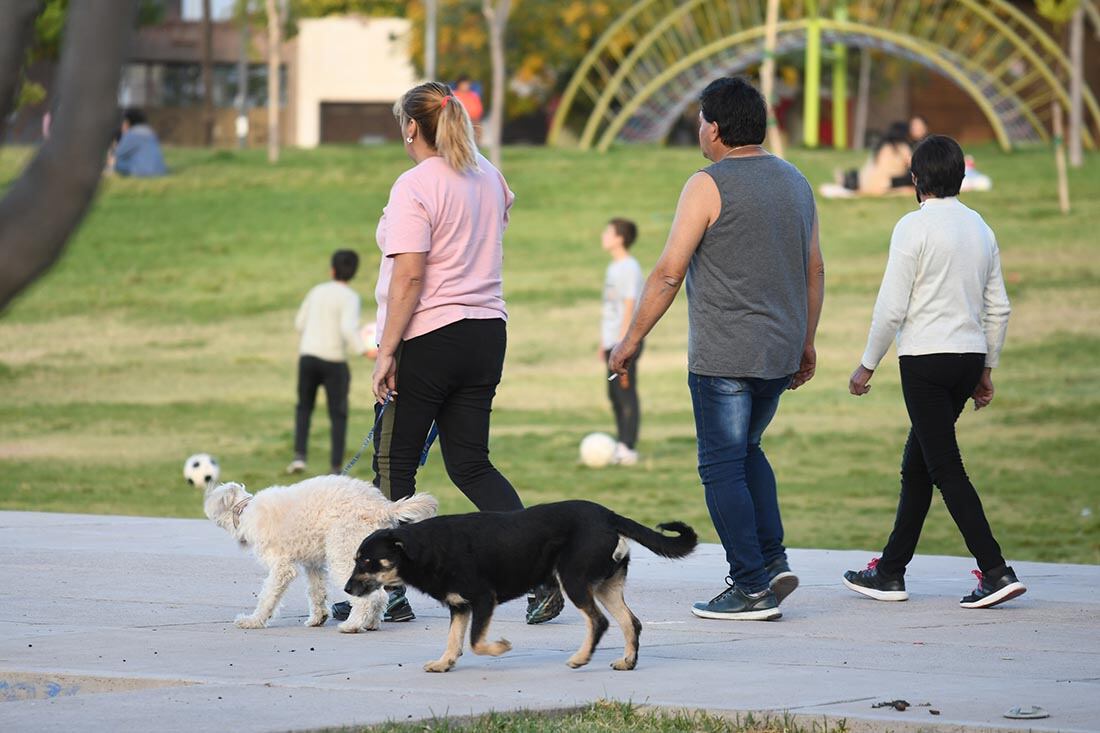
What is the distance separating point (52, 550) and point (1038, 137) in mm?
39526

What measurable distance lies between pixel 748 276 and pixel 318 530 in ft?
6.46

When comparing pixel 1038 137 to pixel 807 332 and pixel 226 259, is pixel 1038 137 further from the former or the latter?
pixel 807 332

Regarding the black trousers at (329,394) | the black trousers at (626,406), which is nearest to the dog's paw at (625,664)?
the black trousers at (329,394)

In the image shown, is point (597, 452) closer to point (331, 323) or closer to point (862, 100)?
point (331, 323)

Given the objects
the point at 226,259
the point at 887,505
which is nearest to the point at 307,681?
the point at 887,505

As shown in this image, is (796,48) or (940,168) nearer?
(940,168)

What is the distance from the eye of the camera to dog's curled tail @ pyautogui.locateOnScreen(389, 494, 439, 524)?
6797 millimetres

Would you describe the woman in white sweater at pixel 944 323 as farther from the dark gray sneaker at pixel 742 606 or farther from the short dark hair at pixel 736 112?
the dark gray sneaker at pixel 742 606

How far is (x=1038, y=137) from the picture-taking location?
4512cm

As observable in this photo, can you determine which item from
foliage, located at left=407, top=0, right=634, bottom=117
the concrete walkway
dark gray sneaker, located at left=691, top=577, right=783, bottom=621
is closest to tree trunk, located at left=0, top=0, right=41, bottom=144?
the concrete walkway

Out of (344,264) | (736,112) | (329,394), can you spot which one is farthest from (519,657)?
(329,394)

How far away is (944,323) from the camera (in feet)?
24.4

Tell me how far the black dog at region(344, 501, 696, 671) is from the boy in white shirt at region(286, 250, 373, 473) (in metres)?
8.18

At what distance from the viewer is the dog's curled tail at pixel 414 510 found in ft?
22.3
